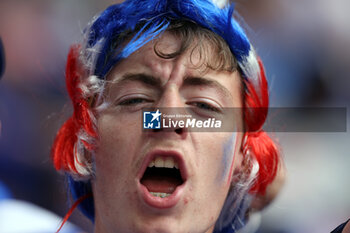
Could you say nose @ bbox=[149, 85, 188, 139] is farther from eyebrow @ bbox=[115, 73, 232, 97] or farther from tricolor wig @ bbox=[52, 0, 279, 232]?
tricolor wig @ bbox=[52, 0, 279, 232]

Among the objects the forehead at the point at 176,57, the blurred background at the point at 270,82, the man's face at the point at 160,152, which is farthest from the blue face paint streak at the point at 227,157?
the blurred background at the point at 270,82

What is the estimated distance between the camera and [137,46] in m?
1.12

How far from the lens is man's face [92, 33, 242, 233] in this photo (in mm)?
1021

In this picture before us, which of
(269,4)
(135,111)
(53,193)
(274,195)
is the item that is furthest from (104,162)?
(269,4)

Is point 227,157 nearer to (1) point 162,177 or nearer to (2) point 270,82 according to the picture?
(1) point 162,177

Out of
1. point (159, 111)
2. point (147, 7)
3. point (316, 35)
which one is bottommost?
point (159, 111)

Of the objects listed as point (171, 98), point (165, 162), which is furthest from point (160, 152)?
point (171, 98)

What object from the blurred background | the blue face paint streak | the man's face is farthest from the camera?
the blurred background

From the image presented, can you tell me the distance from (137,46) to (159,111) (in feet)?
0.71

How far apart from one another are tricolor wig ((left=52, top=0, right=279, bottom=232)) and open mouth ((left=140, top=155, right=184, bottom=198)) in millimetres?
196

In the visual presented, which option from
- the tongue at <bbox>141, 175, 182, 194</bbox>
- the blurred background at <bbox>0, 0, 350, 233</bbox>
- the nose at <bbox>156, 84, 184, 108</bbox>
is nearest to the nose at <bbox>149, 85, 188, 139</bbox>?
the nose at <bbox>156, 84, 184, 108</bbox>

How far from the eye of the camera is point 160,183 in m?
1.10

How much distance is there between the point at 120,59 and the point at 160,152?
31 cm

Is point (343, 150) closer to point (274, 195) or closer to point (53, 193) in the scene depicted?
point (274, 195)
